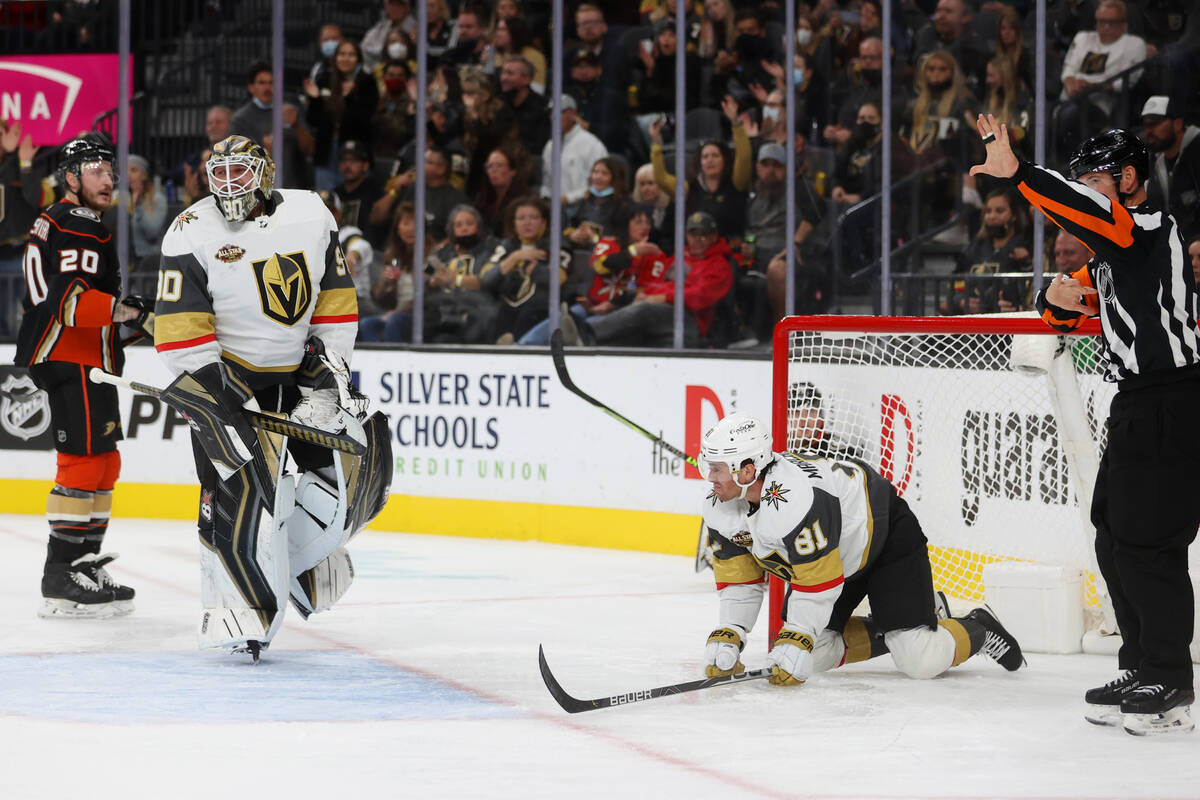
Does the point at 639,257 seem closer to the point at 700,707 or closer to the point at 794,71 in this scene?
the point at 794,71

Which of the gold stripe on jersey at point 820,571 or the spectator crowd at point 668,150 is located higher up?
the spectator crowd at point 668,150

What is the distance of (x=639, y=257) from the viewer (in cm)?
714

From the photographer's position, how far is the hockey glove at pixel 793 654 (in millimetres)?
3523

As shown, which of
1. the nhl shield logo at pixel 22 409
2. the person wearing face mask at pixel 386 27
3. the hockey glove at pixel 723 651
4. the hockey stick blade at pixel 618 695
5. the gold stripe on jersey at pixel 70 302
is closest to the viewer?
the hockey stick blade at pixel 618 695

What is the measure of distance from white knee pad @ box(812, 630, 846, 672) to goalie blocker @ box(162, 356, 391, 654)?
3.77 feet

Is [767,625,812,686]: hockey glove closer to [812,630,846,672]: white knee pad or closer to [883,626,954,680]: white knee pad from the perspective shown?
[812,630,846,672]: white knee pad

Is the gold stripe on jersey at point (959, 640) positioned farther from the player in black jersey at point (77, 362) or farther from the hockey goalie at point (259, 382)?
the player in black jersey at point (77, 362)

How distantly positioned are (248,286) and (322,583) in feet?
2.49

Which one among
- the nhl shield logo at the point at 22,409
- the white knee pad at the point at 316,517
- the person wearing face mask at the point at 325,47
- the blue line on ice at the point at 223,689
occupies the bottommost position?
the blue line on ice at the point at 223,689

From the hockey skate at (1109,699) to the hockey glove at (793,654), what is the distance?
583mm

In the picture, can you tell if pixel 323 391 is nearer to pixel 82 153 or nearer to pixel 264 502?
pixel 264 502

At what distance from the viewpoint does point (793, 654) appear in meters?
3.52

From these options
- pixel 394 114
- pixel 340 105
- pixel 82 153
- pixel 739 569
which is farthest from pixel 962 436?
pixel 340 105

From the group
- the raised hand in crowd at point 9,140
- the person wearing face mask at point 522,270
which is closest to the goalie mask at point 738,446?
the person wearing face mask at point 522,270
